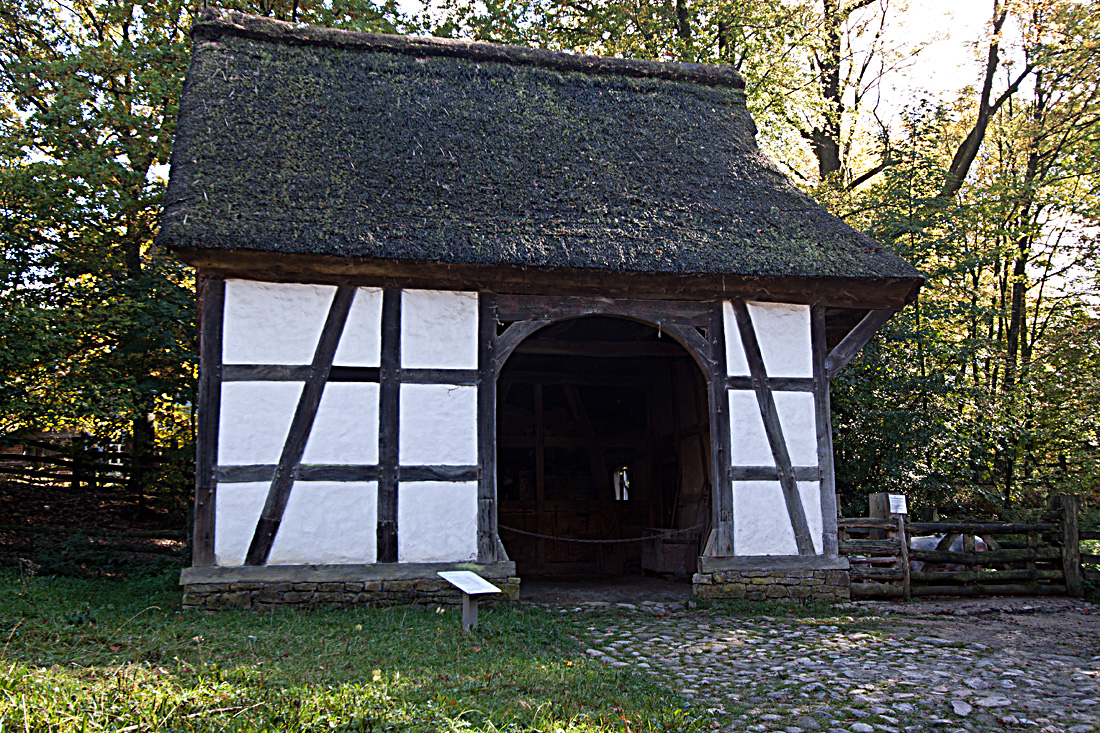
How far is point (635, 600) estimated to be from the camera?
8.91 meters

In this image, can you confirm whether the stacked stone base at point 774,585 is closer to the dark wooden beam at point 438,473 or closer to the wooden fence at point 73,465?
the dark wooden beam at point 438,473

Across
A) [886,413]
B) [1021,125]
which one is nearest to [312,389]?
[886,413]

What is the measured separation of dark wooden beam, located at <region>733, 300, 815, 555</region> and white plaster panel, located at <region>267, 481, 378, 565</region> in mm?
4114

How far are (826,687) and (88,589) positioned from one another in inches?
288

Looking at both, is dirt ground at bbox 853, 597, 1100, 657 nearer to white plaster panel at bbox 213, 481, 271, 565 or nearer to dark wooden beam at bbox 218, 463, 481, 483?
dark wooden beam at bbox 218, 463, 481, 483

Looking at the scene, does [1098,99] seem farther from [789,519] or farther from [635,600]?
[635,600]

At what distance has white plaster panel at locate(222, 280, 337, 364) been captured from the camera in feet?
26.0

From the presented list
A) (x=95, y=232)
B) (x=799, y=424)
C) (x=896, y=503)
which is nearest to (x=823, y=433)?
(x=799, y=424)

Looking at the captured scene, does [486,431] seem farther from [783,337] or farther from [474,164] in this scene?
[783,337]

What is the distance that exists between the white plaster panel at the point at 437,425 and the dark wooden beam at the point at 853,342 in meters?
3.96

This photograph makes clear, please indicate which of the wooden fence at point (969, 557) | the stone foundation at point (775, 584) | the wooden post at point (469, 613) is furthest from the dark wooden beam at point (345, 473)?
the wooden fence at point (969, 557)

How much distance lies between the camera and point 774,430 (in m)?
8.94

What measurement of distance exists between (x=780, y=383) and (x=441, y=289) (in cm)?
375

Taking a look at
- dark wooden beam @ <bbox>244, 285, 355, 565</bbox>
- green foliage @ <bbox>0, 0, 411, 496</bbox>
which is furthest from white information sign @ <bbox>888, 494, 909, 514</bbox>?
green foliage @ <bbox>0, 0, 411, 496</bbox>
